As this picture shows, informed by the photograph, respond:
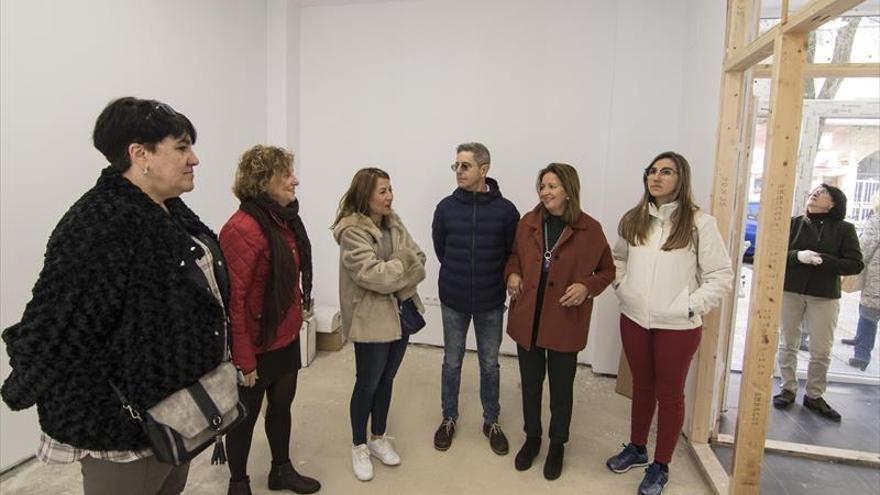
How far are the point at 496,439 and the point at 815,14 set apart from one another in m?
2.22

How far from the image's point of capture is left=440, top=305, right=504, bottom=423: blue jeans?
2.48 m

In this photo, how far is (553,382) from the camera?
7.66ft

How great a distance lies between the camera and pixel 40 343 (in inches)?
41.2

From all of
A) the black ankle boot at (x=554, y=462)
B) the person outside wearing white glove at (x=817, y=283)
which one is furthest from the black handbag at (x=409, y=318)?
the person outside wearing white glove at (x=817, y=283)

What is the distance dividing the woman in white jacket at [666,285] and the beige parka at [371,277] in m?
0.99

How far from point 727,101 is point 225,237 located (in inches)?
94.2

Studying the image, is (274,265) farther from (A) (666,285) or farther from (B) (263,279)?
(A) (666,285)

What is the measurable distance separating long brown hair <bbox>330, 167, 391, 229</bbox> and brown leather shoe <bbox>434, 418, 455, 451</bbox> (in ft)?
4.07

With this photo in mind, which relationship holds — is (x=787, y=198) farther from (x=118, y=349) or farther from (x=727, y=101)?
(x=118, y=349)

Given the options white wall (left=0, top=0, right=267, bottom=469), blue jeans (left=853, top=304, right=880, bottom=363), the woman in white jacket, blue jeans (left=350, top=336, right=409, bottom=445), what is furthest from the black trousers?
blue jeans (left=853, top=304, right=880, bottom=363)

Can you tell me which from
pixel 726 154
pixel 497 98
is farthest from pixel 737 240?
pixel 497 98

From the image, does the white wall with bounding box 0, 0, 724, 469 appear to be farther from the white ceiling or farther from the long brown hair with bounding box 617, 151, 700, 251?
the long brown hair with bounding box 617, 151, 700, 251

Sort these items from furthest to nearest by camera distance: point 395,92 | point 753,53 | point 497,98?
point 395,92
point 497,98
point 753,53

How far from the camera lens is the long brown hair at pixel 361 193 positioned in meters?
2.10
